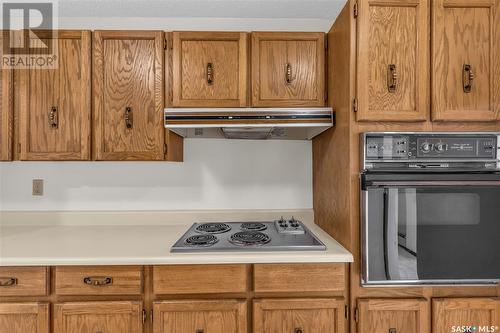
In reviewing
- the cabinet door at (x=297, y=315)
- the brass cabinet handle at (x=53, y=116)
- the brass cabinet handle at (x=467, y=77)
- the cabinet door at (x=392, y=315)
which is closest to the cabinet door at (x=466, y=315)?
the cabinet door at (x=392, y=315)

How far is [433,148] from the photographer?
1301 millimetres

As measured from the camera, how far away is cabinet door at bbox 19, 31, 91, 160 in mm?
1612

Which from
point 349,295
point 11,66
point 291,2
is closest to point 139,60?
point 11,66

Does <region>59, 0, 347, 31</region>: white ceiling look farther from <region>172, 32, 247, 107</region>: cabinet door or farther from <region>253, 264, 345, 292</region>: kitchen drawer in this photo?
<region>253, 264, 345, 292</region>: kitchen drawer

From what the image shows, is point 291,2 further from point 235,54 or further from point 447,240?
point 447,240

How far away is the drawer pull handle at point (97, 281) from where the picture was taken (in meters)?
1.29

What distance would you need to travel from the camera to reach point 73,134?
63.7 inches

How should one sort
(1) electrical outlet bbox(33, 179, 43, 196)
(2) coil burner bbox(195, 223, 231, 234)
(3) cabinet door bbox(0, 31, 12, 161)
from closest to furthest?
(3) cabinet door bbox(0, 31, 12, 161) → (2) coil burner bbox(195, 223, 231, 234) → (1) electrical outlet bbox(33, 179, 43, 196)

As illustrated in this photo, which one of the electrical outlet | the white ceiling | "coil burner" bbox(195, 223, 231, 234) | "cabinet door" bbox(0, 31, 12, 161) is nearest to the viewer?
"cabinet door" bbox(0, 31, 12, 161)

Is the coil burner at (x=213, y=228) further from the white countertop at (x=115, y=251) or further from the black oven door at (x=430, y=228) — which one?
the black oven door at (x=430, y=228)

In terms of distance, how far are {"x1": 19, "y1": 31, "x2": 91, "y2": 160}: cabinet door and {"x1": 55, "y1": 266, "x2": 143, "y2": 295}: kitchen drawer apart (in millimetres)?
683

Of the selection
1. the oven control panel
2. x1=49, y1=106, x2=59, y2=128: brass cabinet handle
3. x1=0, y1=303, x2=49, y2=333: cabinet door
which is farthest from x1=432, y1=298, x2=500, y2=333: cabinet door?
x1=49, y1=106, x2=59, y2=128: brass cabinet handle

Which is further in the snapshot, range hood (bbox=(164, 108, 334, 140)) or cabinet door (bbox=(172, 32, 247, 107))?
cabinet door (bbox=(172, 32, 247, 107))

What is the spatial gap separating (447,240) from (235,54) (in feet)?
4.72
